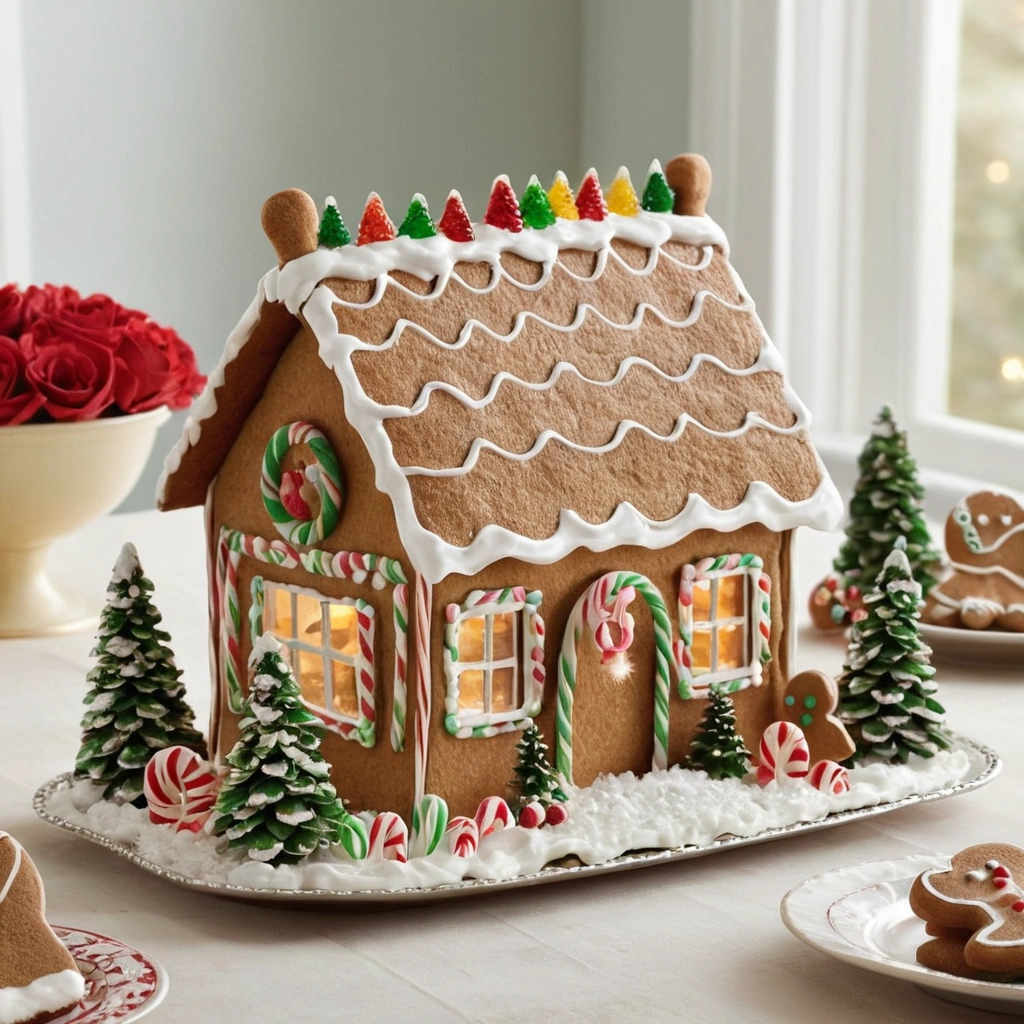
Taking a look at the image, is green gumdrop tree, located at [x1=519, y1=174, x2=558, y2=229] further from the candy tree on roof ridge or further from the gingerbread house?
the candy tree on roof ridge

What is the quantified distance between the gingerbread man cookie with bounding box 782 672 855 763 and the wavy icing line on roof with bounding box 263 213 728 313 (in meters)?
0.38

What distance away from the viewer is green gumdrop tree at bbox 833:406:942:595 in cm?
204

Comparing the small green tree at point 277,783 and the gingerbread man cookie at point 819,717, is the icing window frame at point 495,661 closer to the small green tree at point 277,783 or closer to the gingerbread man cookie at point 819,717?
the small green tree at point 277,783

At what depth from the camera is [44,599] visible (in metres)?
2.15

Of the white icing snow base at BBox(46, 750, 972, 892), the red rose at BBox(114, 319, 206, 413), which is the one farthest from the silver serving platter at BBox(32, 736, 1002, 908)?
the red rose at BBox(114, 319, 206, 413)

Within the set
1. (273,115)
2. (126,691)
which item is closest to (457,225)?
(126,691)

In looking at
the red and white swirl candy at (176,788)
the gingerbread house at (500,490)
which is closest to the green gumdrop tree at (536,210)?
the gingerbread house at (500,490)

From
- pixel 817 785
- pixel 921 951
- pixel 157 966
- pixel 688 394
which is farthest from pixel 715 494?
pixel 157 966

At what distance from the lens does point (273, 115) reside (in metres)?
3.32

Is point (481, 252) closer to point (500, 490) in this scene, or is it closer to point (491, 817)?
point (500, 490)

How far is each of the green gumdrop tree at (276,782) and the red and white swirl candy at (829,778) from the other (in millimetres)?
404

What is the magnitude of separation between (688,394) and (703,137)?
166cm

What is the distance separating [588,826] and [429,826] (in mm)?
127

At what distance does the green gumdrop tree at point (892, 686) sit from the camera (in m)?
1.54
